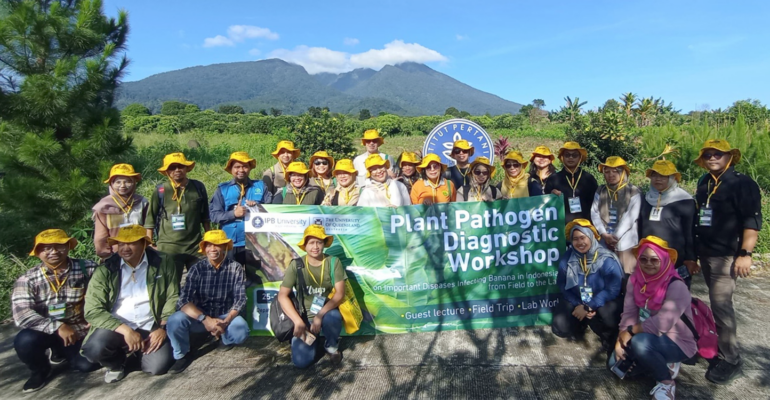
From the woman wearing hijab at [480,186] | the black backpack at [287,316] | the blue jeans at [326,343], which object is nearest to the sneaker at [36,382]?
the black backpack at [287,316]

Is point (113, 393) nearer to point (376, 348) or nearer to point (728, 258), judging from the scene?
point (376, 348)

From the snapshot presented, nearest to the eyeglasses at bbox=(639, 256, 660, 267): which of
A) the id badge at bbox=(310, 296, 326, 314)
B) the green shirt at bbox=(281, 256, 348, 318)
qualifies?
the green shirt at bbox=(281, 256, 348, 318)

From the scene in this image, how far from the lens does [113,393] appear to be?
134 inches

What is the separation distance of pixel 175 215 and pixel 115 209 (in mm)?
551

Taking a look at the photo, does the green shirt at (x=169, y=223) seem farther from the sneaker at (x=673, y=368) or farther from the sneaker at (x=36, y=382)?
the sneaker at (x=673, y=368)

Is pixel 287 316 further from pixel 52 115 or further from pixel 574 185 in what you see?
pixel 52 115

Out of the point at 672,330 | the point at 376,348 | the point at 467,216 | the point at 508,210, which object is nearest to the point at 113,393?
the point at 376,348

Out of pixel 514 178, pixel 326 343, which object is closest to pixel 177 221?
pixel 326 343

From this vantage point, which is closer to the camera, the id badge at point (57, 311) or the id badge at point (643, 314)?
the id badge at point (643, 314)

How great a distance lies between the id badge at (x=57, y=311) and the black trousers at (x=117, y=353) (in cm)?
36

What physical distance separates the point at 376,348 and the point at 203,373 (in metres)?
1.49

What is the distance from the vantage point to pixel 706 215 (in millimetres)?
3490

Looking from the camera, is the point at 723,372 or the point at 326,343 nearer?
the point at 723,372

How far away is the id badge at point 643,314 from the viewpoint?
125 inches
